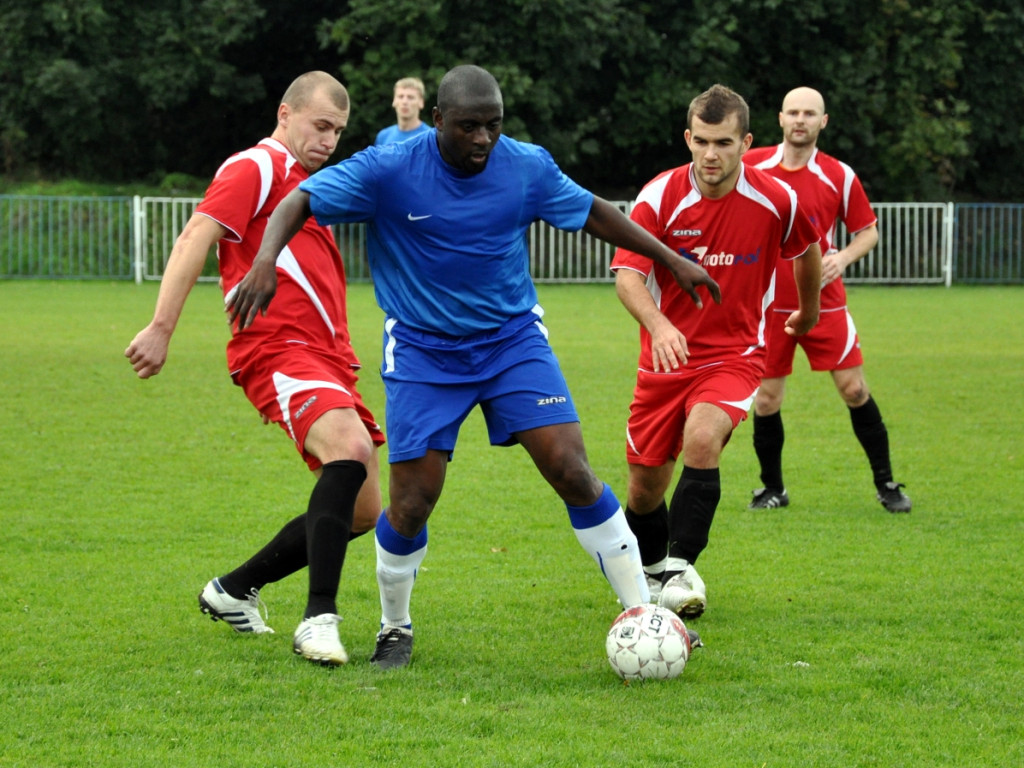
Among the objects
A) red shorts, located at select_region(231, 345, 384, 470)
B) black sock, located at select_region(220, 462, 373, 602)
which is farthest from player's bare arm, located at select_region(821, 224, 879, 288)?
black sock, located at select_region(220, 462, 373, 602)

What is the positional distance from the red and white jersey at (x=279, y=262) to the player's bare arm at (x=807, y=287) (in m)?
2.07

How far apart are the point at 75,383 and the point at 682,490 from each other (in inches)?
344

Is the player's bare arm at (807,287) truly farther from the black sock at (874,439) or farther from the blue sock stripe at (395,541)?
the blue sock stripe at (395,541)

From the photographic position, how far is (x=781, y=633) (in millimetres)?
5398

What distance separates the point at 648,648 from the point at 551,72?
29.7 metres

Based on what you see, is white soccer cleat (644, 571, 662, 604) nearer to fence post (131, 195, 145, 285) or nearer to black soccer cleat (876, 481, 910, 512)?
black soccer cleat (876, 481, 910, 512)

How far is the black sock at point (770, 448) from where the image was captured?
8172mm

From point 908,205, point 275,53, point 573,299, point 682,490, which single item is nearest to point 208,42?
point 275,53

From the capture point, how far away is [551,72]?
33.2 m

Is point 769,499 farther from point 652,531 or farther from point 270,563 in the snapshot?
point 270,563

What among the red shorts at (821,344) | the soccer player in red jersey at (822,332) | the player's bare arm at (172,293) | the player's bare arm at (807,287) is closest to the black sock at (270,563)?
the player's bare arm at (172,293)

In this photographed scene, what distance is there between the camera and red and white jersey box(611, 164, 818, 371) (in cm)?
584

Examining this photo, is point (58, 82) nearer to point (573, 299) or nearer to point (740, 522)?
point (573, 299)

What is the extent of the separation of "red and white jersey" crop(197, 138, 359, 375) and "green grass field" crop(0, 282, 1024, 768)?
3.74 feet
